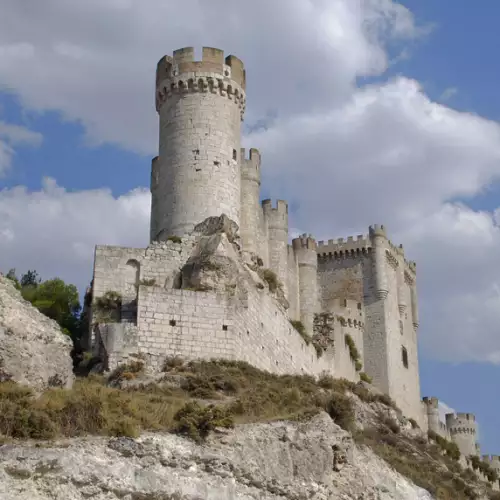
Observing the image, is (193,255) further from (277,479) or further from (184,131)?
(277,479)

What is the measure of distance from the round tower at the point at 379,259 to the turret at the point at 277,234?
888cm

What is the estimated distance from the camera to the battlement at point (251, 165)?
4659cm

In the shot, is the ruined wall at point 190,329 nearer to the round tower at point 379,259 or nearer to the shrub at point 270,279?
the shrub at point 270,279

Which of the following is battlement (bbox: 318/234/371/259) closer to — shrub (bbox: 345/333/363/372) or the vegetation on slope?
shrub (bbox: 345/333/363/372)

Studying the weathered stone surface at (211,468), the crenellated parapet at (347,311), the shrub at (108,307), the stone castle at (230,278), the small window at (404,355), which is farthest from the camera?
the small window at (404,355)

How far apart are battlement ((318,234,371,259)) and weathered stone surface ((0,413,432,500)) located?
108ft

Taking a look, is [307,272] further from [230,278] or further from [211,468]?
[211,468]

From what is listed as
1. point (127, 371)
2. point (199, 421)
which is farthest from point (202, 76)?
point (199, 421)

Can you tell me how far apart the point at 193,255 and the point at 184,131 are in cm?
729

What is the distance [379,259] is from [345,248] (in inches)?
83.9

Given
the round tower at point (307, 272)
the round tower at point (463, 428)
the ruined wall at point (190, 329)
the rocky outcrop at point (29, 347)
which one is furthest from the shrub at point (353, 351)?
the rocky outcrop at point (29, 347)

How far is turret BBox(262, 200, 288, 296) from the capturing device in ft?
164

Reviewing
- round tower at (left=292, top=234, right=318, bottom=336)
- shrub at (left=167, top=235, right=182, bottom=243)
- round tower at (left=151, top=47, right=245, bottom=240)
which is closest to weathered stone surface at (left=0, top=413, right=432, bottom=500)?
shrub at (left=167, top=235, right=182, bottom=243)

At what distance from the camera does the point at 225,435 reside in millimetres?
21938
